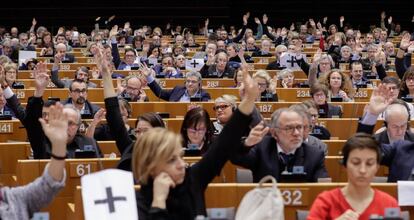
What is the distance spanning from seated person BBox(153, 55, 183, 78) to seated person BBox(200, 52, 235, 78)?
0.45 metres

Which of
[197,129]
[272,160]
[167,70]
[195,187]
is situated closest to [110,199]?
[195,187]

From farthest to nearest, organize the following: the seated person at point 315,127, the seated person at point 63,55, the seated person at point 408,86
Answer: the seated person at point 63,55
the seated person at point 408,86
the seated person at point 315,127

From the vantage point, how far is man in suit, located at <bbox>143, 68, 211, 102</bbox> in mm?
9680

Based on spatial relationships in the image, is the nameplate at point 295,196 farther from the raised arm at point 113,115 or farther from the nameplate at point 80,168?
the nameplate at point 80,168

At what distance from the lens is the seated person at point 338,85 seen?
9297 mm

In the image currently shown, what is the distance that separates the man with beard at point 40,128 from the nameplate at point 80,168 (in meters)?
0.13

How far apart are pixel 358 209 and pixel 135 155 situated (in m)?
1.08

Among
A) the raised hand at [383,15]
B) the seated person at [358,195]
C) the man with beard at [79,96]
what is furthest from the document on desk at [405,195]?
the raised hand at [383,15]

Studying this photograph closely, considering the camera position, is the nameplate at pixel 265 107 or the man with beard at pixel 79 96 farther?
the nameplate at pixel 265 107

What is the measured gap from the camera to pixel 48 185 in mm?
3600

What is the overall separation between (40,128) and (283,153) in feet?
6.99

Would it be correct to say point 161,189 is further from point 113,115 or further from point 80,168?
point 80,168

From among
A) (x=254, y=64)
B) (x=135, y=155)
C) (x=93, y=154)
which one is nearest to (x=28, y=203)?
(x=135, y=155)

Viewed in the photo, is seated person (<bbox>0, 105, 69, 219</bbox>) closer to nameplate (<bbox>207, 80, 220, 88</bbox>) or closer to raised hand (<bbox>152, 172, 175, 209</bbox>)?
raised hand (<bbox>152, 172, 175, 209</bbox>)
